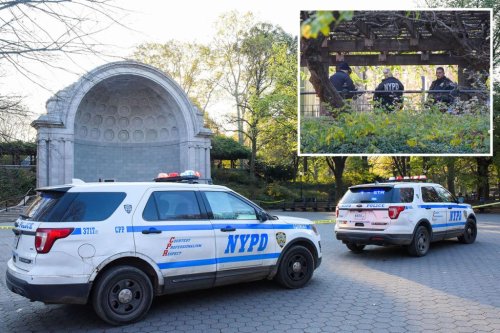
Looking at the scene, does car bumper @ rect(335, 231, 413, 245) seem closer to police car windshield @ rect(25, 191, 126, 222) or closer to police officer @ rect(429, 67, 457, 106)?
police officer @ rect(429, 67, 457, 106)

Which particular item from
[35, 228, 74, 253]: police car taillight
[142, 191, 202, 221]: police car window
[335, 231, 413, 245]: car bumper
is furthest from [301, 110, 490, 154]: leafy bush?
[35, 228, 74, 253]: police car taillight

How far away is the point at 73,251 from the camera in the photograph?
16.5 ft

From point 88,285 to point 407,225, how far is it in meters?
6.86

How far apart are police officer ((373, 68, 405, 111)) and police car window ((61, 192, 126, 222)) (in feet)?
27.5

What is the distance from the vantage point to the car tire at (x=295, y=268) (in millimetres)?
6867

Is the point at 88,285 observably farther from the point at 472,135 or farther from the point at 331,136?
the point at 472,135

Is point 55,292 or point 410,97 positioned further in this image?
point 410,97

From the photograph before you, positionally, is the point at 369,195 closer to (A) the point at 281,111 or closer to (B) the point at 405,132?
(B) the point at 405,132

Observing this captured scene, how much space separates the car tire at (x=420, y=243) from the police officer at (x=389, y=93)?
3.53m

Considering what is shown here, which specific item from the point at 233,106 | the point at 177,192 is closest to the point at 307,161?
the point at 233,106

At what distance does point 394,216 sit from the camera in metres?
9.34

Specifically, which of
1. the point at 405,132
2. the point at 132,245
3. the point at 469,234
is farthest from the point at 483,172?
the point at 132,245

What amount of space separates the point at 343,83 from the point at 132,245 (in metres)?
8.67

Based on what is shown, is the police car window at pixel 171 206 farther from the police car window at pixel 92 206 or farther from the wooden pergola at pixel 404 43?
the wooden pergola at pixel 404 43
